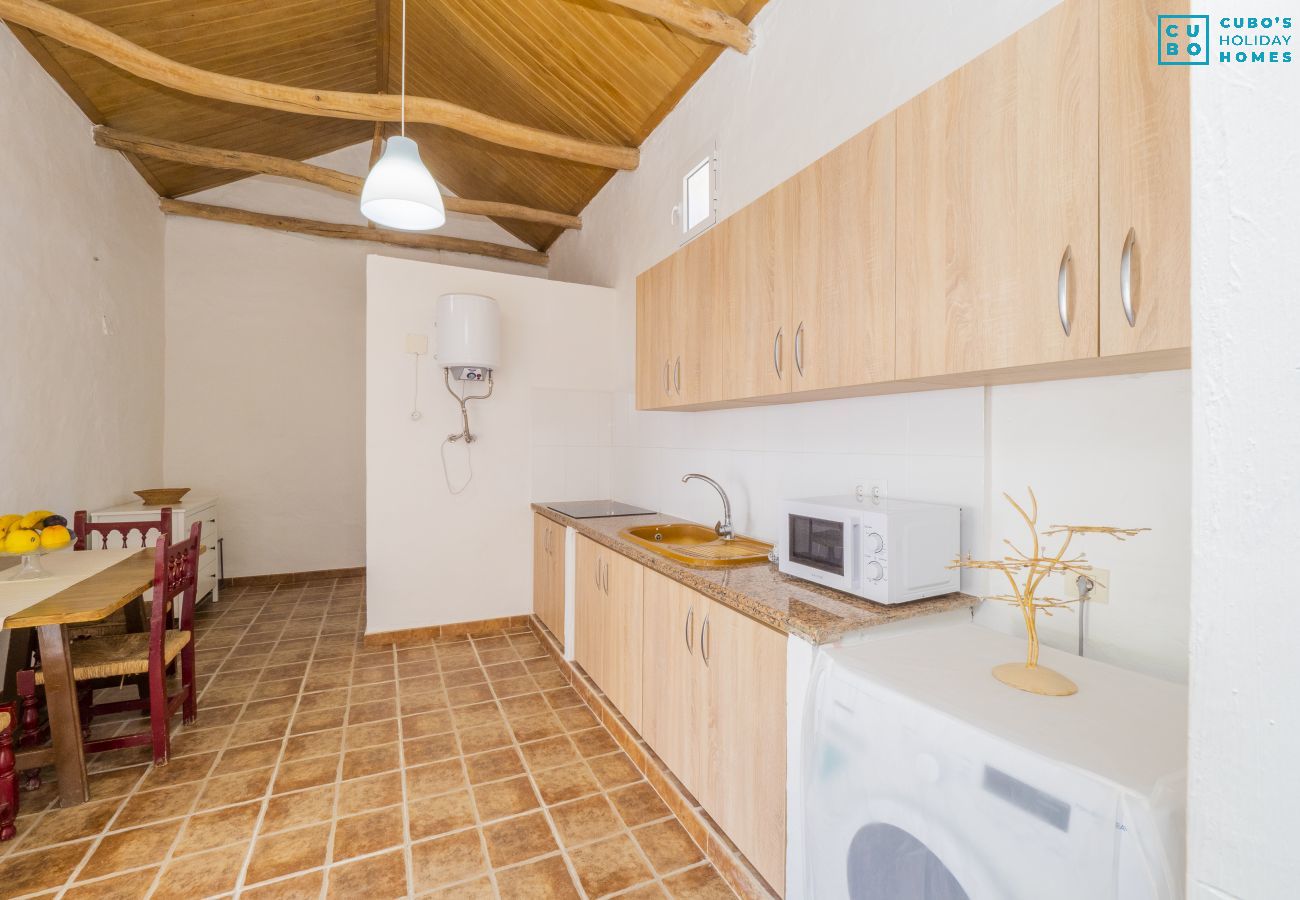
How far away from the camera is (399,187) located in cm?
222

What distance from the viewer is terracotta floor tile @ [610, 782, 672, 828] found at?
1851 mm

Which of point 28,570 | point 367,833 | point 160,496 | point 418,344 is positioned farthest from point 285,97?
point 367,833

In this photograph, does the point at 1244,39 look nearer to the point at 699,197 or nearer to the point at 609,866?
the point at 609,866

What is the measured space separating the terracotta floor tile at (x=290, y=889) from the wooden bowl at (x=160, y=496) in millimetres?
3228

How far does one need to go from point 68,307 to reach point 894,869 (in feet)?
14.8

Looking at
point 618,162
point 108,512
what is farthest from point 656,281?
point 108,512

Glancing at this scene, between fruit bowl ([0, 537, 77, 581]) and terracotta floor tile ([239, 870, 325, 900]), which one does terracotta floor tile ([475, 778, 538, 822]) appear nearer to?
terracotta floor tile ([239, 870, 325, 900])

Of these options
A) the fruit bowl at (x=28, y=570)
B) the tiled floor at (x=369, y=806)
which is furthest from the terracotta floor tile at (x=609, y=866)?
the fruit bowl at (x=28, y=570)

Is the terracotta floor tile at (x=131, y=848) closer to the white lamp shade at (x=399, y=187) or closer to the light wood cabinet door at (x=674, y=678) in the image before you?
the light wood cabinet door at (x=674, y=678)

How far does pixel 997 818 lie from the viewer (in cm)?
82

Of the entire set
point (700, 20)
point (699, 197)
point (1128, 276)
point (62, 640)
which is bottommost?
point (62, 640)

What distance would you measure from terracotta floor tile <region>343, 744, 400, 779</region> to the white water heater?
1.99 metres

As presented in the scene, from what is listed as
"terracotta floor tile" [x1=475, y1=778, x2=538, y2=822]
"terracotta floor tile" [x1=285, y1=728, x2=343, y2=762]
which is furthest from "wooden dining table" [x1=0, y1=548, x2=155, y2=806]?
"terracotta floor tile" [x1=475, y1=778, x2=538, y2=822]

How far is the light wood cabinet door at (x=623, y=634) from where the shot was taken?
2152 millimetres
